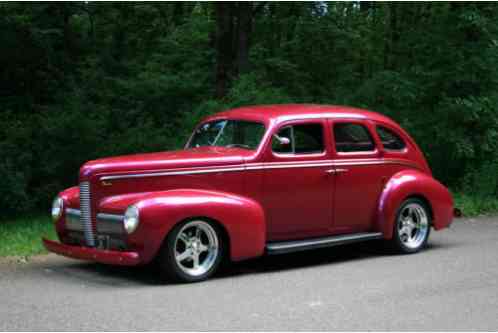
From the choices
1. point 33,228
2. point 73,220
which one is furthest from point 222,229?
point 33,228

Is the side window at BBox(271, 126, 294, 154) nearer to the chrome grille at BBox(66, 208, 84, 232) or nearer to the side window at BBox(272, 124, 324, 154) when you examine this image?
the side window at BBox(272, 124, 324, 154)

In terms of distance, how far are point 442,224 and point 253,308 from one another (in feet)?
13.6

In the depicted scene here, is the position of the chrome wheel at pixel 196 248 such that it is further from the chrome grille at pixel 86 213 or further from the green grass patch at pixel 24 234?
the green grass patch at pixel 24 234

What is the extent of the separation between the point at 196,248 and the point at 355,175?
2.35 metres

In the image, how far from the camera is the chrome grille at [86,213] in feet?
27.9

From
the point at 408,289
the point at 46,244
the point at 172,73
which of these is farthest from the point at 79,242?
the point at 172,73

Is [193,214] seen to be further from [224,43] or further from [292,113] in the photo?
[224,43]

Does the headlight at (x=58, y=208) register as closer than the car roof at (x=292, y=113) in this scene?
Yes

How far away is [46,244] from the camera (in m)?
9.01

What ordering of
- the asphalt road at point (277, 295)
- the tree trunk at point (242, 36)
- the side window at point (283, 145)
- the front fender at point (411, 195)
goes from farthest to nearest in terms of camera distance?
the tree trunk at point (242, 36) → the front fender at point (411, 195) → the side window at point (283, 145) → the asphalt road at point (277, 295)

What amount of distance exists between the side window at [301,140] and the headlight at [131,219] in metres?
1.92

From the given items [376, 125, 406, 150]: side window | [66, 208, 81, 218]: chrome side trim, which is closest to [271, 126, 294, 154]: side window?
[376, 125, 406, 150]: side window

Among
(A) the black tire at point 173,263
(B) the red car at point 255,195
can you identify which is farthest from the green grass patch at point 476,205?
(A) the black tire at point 173,263

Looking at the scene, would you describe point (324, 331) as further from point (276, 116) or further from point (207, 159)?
point (276, 116)
